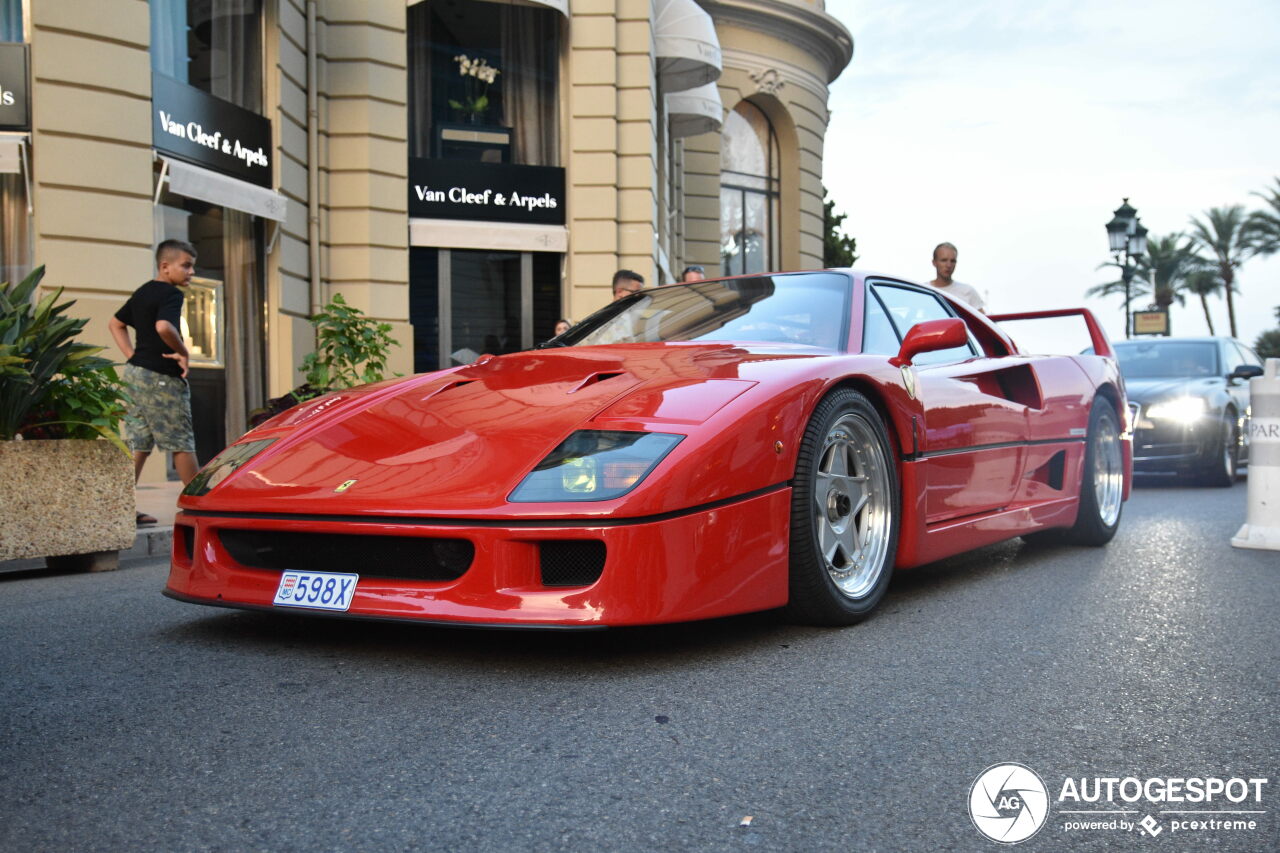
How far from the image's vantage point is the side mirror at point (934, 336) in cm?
388

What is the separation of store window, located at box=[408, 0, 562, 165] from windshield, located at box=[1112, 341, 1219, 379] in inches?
278

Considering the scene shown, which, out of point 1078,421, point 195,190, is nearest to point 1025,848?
point 1078,421

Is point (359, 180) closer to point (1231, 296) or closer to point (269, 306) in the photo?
point (269, 306)

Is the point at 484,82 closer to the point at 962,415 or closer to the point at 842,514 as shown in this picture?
the point at 962,415

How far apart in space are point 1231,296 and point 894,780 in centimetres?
5008

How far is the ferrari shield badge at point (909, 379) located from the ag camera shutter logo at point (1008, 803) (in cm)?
190

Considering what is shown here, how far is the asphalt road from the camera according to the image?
6.17ft

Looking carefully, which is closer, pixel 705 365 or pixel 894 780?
pixel 894 780

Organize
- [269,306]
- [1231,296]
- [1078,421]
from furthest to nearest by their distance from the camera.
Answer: [1231,296] < [269,306] < [1078,421]

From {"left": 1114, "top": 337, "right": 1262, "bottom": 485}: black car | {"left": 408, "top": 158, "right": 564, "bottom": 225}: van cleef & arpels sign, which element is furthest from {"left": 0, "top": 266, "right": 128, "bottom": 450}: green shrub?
{"left": 408, "top": 158, "right": 564, "bottom": 225}: van cleef & arpels sign

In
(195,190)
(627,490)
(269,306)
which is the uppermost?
(195,190)

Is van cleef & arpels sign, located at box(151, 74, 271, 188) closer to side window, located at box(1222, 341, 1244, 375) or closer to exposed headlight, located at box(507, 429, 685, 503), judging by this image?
exposed headlight, located at box(507, 429, 685, 503)

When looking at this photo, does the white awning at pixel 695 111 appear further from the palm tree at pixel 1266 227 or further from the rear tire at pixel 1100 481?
the palm tree at pixel 1266 227

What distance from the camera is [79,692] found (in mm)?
2703
